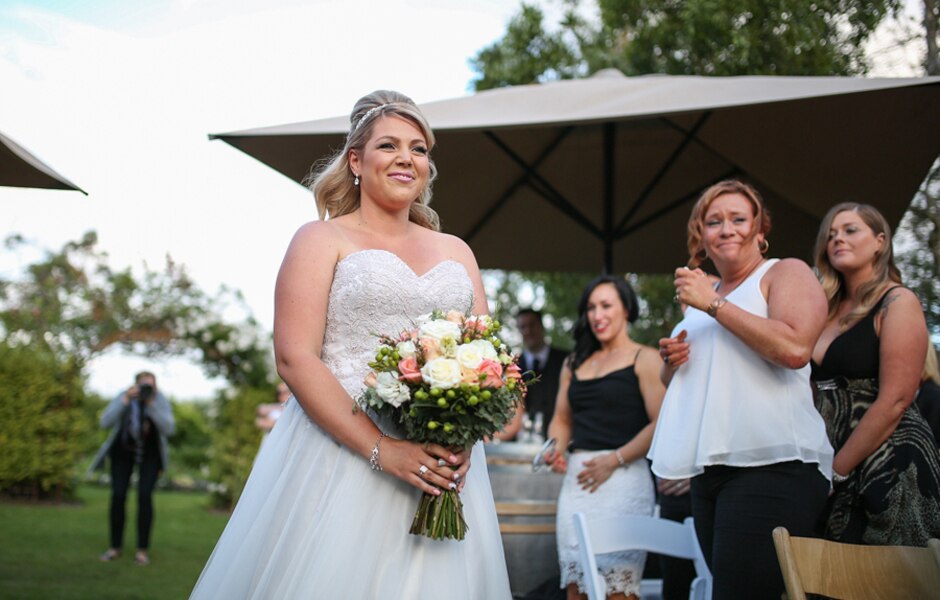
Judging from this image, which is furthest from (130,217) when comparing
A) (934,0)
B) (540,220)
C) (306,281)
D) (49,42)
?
(306,281)

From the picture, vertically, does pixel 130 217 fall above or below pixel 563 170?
above

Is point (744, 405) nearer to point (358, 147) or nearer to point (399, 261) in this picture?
point (399, 261)

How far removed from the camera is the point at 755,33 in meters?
8.77

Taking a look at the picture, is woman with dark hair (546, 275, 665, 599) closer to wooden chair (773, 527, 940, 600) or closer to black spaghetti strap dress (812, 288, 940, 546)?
black spaghetti strap dress (812, 288, 940, 546)

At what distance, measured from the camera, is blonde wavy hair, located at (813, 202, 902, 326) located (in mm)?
3248

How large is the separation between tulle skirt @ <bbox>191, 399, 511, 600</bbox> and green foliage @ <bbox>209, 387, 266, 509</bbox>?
12069 mm

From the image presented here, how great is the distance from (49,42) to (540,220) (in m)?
4.21

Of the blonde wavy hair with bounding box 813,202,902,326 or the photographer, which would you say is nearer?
the blonde wavy hair with bounding box 813,202,902,326

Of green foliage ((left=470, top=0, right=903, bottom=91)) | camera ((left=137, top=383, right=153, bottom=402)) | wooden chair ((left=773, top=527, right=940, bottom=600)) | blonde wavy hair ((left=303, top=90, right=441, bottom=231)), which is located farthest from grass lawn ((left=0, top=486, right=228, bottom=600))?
green foliage ((left=470, top=0, right=903, bottom=91))

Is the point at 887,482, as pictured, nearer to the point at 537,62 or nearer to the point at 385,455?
the point at 385,455

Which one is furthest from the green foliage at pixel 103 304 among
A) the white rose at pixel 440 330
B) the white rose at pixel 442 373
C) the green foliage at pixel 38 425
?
the white rose at pixel 442 373

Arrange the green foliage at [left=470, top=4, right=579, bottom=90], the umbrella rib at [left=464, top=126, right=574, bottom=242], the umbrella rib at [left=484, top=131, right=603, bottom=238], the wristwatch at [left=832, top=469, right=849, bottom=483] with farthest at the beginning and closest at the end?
1. the green foliage at [left=470, top=4, right=579, bottom=90]
2. the umbrella rib at [left=464, top=126, right=574, bottom=242]
3. the umbrella rib at [left=484, top=131, right=603, bottom=238]
4. the wristwatch at [left=832, top=469, right=849, bottom=483]

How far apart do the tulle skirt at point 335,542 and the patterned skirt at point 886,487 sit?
1.30 metres

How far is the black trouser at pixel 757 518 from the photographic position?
2.70 m
